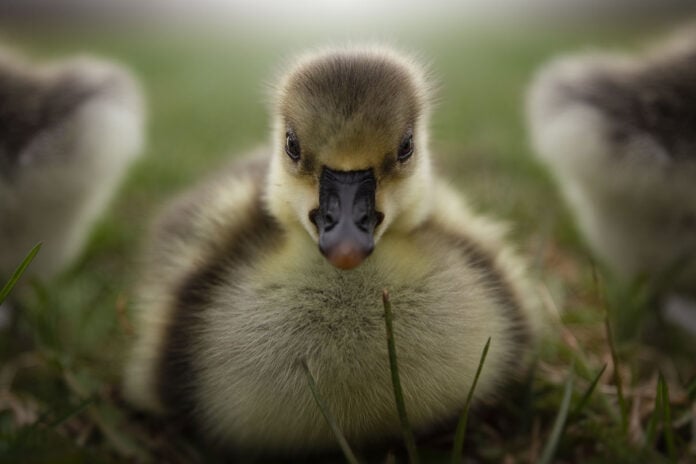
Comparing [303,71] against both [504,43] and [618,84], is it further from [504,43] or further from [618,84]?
[504,43]

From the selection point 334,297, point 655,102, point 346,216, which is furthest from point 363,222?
point 655,102

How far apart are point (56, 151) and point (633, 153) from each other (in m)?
1.07

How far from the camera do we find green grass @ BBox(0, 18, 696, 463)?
0.98 m

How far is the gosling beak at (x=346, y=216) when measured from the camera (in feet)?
2.67

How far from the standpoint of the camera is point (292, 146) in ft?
3.14

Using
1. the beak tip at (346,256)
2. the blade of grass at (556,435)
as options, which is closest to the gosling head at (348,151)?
the beak tip at (346,256)

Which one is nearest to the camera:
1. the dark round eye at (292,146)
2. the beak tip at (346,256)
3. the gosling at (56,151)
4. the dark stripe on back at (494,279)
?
the beak tip at (346,256)

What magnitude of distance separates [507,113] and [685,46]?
5.72 ft

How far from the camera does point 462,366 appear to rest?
A: 3.09 ft

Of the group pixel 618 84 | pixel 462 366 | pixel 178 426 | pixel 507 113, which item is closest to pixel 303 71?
pixel 462 366

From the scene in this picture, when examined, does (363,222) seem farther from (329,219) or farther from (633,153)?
(633,153)

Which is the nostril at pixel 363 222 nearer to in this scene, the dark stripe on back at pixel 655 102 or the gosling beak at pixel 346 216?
the gosling beak at pixel 346 216

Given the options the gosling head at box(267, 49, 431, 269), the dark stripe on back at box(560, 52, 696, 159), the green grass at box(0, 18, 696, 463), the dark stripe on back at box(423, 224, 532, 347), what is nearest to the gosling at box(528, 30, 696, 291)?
the dark stripe on back at box(560, 52, 696, 159)

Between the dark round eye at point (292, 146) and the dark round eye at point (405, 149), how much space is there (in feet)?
0.46
